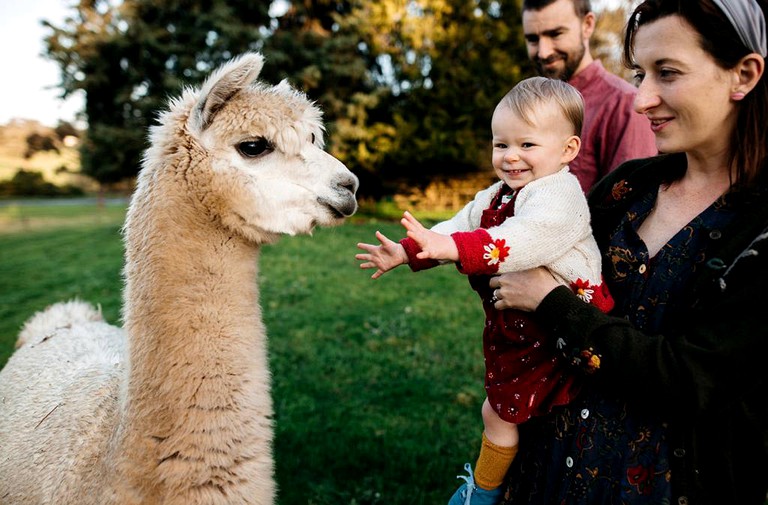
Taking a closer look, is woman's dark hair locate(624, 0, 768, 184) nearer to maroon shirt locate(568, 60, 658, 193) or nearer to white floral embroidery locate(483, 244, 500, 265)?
white floral embroidery locate(483, 244, 500, 265)

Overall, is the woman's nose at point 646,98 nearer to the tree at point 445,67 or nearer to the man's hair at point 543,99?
the man's hair at point 543,99

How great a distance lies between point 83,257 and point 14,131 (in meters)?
24.4

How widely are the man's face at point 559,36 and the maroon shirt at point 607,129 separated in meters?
0.12

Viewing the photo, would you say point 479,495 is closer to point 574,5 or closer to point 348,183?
point 348,183

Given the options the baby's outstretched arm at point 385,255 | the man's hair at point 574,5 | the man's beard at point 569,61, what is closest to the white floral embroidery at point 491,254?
the baby's outstretched arm at point 385,255

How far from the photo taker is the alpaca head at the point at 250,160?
1926 mm

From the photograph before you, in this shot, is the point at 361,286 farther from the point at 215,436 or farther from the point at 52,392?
the point at 215,436

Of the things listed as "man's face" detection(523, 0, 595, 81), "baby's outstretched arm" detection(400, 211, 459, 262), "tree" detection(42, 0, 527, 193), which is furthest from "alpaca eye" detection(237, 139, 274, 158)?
"tree" detection(42, 0, 527, 193)

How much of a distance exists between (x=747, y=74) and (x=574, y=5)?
1663 millimetres

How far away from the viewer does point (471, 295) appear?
7.86m

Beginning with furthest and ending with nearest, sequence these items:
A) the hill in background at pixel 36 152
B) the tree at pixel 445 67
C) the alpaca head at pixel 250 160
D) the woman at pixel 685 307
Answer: the hill in background at pixel 36 152 → the tree at pixel 445 67 → the alpaca head at pixel 250 160 → the woman at pixel 685 307

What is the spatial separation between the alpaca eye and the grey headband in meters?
1.49

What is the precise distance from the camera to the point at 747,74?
134cm

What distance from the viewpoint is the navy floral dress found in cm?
139
